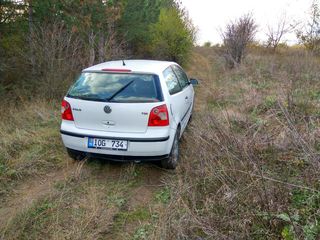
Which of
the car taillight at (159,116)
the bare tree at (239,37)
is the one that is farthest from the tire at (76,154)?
the bare tree at (239,37)

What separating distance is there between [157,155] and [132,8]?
39.4 feet

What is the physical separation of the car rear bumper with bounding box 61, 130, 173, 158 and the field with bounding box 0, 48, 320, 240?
0.40m

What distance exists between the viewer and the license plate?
381 centimetres

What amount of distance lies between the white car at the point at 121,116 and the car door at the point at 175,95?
108mm

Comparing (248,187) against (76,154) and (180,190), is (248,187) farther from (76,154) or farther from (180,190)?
(76,154)

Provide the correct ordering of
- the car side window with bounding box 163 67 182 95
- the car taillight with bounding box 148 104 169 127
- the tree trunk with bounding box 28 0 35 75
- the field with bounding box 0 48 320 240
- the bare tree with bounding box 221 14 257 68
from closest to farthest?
the field with bounding box 0 48 320 240 < the car taillight with bounding box 148 104 169 127 < the car side window with bounding box 163 67 182 95 < the tree trunk with bounding box 28 0 35 75 < the bare tree with bounding box 221 14 257 68

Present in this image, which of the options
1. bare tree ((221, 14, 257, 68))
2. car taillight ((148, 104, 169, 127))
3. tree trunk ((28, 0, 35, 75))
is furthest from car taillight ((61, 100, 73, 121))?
bare tree ((221, 14, 257, 68))

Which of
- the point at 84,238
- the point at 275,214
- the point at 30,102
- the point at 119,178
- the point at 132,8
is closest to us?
the point at 275,214

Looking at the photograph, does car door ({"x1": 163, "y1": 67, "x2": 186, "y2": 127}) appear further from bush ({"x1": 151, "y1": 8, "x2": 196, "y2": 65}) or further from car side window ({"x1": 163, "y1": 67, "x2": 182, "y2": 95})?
bush ({"x1": 151, "y1": 8, "x2": 196, "y2": 65})

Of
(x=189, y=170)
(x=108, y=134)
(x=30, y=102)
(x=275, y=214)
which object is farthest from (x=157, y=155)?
(x=30, y=102)

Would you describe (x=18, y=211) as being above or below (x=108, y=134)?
below

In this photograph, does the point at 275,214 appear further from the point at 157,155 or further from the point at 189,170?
the point at 157,155

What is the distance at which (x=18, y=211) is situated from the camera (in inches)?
129

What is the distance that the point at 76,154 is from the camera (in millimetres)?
4234
